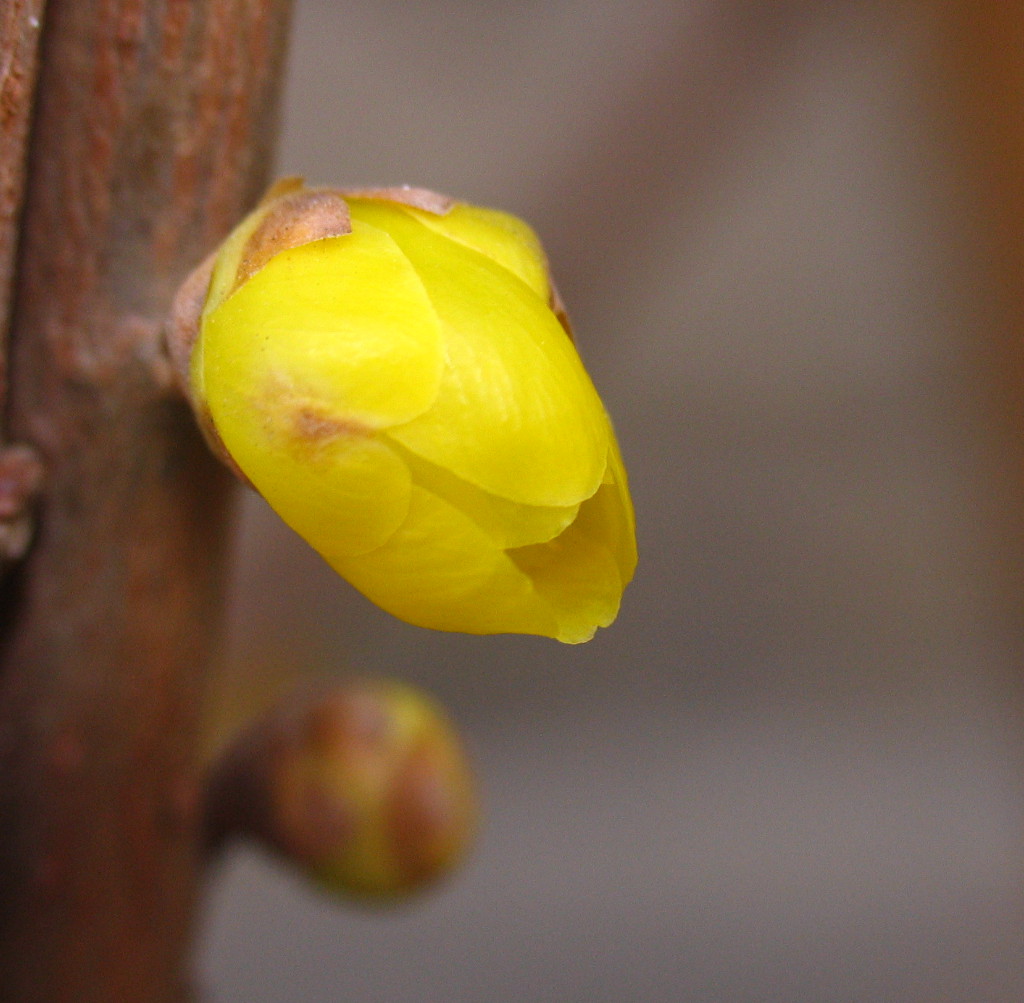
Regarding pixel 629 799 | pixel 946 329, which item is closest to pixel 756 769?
pixel 629 799

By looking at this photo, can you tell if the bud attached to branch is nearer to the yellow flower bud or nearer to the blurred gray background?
the yellow flower bud

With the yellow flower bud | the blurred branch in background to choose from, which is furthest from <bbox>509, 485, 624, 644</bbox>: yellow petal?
the blurred branch in background

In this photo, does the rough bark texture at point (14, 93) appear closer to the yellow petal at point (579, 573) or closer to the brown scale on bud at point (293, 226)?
the brown scale on bud at point (293, 226)

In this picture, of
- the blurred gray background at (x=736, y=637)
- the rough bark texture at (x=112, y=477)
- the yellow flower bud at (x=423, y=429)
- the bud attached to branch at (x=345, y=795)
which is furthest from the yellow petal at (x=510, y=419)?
the blurred gray background at (x=736, y=637)

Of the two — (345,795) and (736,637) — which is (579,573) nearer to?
(345,795)

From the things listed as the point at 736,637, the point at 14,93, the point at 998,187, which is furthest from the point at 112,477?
the point at 736,637

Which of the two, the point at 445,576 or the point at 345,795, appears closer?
the point at 445,576
